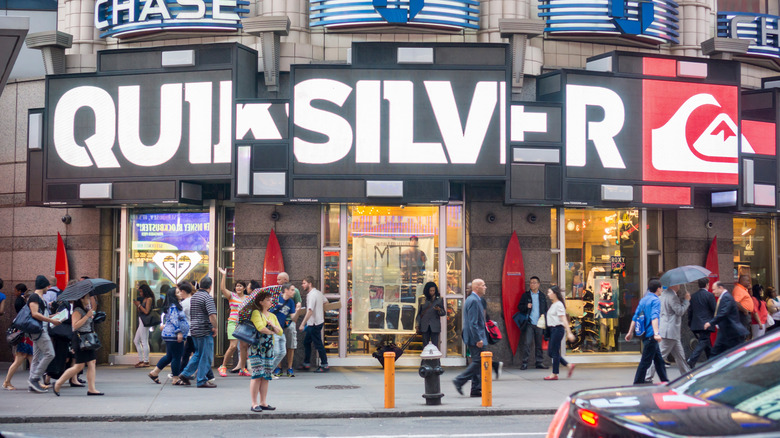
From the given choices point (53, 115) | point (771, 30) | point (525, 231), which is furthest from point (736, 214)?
point (53, 115)

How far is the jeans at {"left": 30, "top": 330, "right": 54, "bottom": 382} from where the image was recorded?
1380 centimetres

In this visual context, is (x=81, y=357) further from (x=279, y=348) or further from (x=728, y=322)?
Answer: (x=728, y=322)

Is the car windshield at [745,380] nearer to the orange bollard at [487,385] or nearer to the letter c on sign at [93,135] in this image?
the orange bollard at [487,385]

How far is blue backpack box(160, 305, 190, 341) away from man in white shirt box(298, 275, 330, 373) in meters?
2.45

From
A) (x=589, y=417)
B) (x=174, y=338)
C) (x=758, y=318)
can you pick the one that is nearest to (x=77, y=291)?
(x=174, y=338)

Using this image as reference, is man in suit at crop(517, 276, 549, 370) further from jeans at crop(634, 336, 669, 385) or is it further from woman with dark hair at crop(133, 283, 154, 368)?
woman with dark hair at crop(133, 283, 154, 368)

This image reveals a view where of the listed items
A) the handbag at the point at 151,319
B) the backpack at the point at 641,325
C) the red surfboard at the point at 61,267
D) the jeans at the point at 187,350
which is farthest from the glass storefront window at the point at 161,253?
the backpack at the point at 641,325

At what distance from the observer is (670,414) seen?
13.4ft

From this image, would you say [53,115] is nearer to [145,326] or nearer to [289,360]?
[145,326]

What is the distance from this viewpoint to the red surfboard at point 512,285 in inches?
672

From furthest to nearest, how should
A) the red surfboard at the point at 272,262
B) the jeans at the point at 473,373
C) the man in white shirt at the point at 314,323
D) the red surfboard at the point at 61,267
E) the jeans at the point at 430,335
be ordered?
the red surfboard at the point at 61,267, the red surfboard at the point at 272,262, the jeans at the point at 430,335, the man in white shirt at the point at 314,323, the jeans at the point at 473,373

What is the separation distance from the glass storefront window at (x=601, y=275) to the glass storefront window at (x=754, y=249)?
345 cm

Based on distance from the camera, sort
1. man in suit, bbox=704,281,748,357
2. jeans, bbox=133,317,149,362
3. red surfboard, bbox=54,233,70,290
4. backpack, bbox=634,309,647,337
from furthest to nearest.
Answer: red surfboard, bbox=54,233,70,290 → jeans, bbox=133,317,149,362 → man in suit, bbox=704,281,748,357 → backpack, bbox=634,309,647,337

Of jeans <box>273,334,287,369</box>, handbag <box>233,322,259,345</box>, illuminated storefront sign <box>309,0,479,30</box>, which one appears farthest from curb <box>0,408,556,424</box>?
illuminated storefront sign <box>309,0,479,30</box>
